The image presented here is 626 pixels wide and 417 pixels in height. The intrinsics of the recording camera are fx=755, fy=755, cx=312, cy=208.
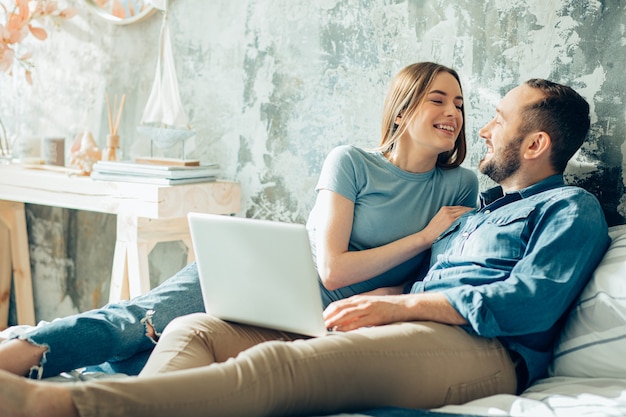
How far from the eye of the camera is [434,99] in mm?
2045

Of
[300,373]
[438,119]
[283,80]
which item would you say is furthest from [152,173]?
[300,373]

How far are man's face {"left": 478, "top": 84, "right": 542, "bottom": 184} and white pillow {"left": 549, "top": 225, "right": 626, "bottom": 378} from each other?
332 millimetres

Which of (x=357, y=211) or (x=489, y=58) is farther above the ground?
(x=489, y=58)

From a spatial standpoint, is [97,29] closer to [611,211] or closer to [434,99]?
[434,99]

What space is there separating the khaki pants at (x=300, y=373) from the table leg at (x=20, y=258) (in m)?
1.79

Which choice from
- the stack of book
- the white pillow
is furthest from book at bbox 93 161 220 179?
the white pillow

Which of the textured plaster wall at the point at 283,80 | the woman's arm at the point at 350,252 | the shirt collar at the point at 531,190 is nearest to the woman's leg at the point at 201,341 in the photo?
the woman's arm at the point at 350,252

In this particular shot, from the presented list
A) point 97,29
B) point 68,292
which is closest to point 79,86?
point 97,29

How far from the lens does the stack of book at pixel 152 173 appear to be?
2.60m

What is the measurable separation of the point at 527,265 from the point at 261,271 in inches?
22.6

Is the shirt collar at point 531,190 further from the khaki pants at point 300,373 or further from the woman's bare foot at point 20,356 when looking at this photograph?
the woman's bare foot at point 20,356

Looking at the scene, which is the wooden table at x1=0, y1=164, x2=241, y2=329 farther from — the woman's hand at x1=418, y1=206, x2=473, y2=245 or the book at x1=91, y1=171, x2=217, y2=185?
the woman's hand at x1=418, y1=206, x2=473, y2=245

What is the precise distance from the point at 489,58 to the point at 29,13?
1960mm

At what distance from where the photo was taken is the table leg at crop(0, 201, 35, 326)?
3.21 meters
